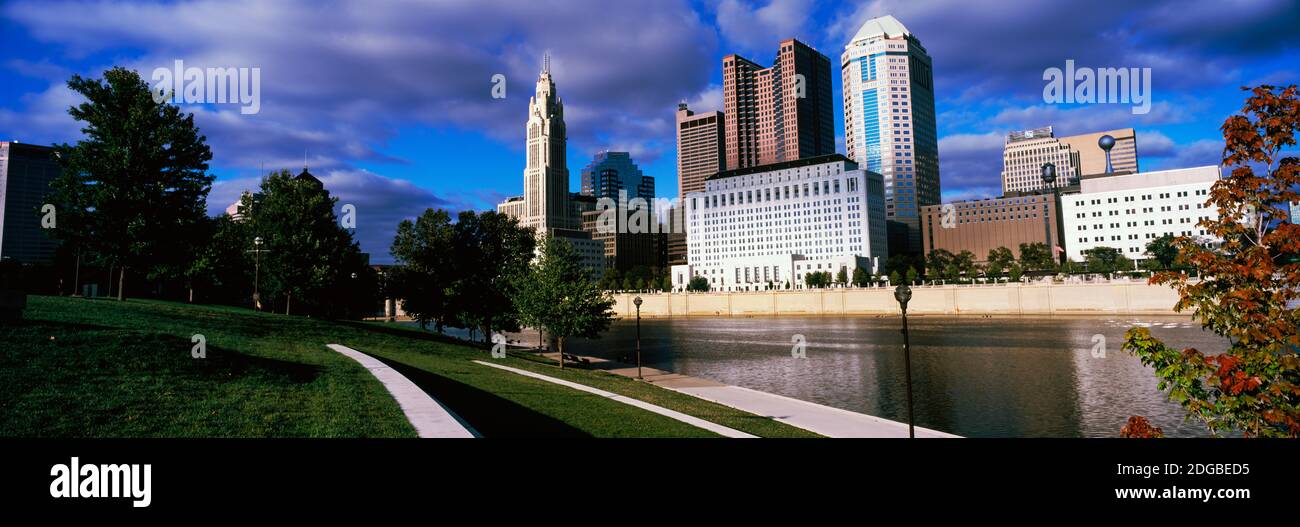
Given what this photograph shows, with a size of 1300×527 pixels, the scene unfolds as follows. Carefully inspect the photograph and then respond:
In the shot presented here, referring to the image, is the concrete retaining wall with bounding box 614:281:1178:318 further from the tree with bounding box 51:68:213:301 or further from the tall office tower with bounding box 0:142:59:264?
the tall office tower with bounding box 0:142:59:264

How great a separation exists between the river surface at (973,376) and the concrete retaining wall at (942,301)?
41.2 m

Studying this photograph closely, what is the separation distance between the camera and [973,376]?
138 ft

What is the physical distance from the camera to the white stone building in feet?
556

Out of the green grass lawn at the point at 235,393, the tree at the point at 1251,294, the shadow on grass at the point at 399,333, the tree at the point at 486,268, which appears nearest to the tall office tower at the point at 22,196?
the shadow on grass at the point at 399,333

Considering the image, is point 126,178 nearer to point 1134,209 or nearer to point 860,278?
point 860,278

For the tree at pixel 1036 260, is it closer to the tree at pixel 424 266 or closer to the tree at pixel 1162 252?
the tree at pixel 1162 252

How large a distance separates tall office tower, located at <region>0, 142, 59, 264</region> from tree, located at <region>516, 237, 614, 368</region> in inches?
6564

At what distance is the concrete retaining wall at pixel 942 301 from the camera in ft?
373
